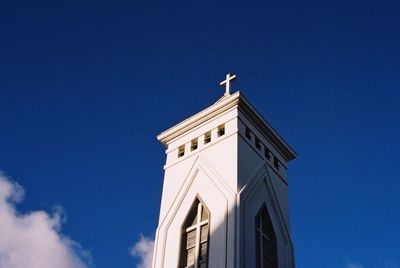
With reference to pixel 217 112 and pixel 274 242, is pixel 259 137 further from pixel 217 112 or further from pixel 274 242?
pixel 274 242

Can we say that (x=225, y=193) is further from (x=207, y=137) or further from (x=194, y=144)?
(x=194, y=144)

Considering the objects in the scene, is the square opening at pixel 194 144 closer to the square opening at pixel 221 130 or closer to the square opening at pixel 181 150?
the square opening at pixel 181 150

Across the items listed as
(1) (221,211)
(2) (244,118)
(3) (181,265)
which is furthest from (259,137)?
(3) (181,265)

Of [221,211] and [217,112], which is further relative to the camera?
[217,112]

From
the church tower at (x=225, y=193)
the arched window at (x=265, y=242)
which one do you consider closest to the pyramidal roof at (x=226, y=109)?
the church tower at (x=225, y=193)

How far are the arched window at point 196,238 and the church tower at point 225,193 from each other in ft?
0.15

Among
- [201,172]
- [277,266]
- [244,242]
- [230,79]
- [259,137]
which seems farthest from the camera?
[230,79]

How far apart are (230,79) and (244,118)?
13.0 feet

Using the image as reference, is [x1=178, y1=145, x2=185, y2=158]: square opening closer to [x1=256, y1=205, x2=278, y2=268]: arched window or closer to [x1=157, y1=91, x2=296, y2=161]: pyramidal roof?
[x1=157, y1=91, x2=296, y2=161]: pyramidal roof

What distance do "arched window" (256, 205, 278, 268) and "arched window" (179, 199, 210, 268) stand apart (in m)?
2.31

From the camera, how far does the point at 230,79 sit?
32.8m

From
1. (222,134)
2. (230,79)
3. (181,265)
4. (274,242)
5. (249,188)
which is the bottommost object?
(181,265)

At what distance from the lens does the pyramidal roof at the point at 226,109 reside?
96.2 ft

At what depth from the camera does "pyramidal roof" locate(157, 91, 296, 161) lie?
96.2 feet
